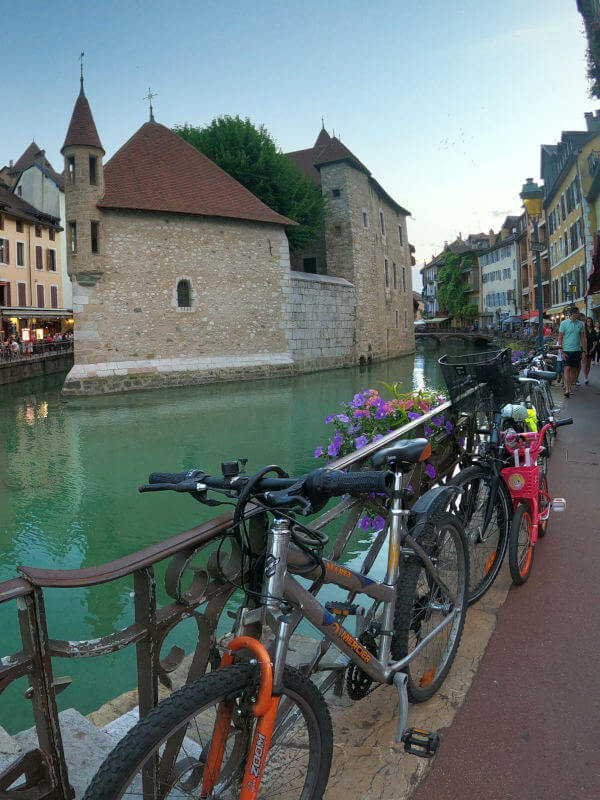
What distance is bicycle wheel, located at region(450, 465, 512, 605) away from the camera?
9.87 ft

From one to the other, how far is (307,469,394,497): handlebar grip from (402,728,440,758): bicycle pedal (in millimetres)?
Answer: 930

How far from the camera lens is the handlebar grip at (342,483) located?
1.51 m

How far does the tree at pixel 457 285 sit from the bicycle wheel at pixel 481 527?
74.2m

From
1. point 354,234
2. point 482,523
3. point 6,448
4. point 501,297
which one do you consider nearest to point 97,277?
point 6,448

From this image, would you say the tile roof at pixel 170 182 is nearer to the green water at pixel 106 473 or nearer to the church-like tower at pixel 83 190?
the church-like tower at pixel 83 190

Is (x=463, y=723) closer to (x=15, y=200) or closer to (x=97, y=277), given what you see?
(x=97, y=277)

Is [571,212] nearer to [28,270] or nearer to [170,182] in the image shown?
[170,182]

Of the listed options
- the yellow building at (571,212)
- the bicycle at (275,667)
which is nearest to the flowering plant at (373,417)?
the bicycle at (275,667)

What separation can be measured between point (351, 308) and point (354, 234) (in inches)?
153

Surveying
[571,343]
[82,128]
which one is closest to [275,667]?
[571,343]

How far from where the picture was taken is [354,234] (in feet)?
108

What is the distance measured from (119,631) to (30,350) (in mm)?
29931

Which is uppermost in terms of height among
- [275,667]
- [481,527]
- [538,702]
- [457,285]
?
[457,285]

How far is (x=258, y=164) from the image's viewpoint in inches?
1148
